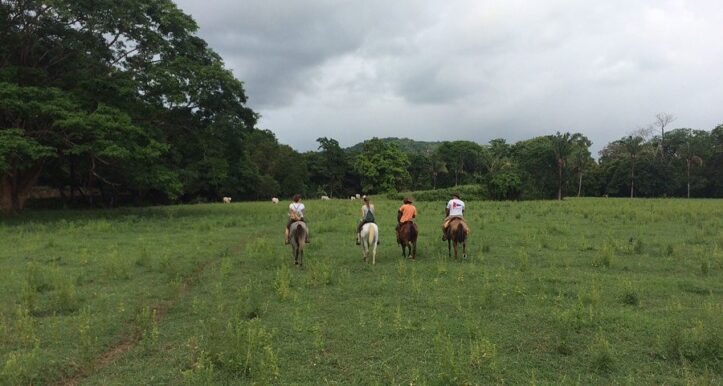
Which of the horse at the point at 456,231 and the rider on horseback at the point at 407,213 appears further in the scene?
the rider on horseback at the point at 407,213

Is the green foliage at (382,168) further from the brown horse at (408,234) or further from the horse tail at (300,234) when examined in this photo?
the horse tail at (300,234)

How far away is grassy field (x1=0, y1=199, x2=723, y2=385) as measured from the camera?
628 centimetres

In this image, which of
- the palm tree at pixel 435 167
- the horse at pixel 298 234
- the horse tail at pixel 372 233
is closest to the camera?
the horse at pixel 298 234

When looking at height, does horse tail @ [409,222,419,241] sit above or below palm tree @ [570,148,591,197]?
below

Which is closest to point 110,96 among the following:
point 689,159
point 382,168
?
point 382,168

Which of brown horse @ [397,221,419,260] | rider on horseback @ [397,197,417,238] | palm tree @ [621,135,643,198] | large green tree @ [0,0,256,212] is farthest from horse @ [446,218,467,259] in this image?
palm tree @ [621,135,643,198]

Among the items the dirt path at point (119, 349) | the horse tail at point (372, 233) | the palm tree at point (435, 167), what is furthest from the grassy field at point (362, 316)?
the palm tree at point (435, 167)

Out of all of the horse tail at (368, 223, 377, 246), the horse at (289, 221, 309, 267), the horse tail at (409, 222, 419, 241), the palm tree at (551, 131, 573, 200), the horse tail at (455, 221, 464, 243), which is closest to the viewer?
the horse at (289, 221, 309, 267)

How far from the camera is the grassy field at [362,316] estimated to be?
6.28m

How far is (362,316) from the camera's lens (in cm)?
840

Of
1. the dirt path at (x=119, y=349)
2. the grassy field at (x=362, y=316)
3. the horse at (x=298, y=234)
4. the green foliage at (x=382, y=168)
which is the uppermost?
the green foliage at (x=382, y=168)

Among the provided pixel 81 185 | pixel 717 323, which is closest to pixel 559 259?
pixel 717 323

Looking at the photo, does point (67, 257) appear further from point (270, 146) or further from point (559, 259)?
point (270, 146)

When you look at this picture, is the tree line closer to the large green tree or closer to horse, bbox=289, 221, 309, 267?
the large green tree
